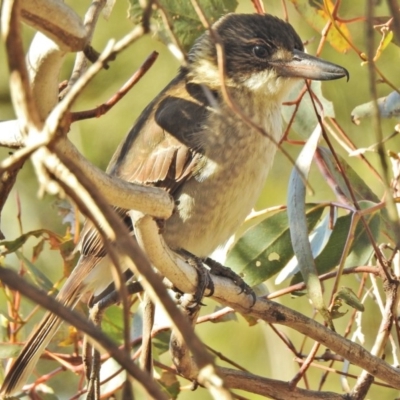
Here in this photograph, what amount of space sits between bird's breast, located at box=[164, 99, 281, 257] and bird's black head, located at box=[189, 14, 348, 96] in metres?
0.20

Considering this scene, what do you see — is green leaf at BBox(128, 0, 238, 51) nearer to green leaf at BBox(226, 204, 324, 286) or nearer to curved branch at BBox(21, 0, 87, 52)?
green leaf at BBox(226, 204, 324, 286)

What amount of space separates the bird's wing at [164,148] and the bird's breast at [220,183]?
0.10 ft

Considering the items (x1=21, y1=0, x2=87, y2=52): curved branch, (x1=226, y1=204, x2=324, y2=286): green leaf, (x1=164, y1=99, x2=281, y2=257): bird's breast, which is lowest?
(x1=226, y1=204, x2=324, y2=286): green leaf

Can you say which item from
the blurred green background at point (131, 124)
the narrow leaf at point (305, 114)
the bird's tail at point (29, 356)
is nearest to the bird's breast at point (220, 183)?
the narrow leaf at point (305, 114)

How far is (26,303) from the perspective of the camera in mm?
2531

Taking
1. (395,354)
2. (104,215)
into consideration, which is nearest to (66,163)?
(104,215)

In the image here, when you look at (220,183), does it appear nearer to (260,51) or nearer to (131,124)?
(260,51)

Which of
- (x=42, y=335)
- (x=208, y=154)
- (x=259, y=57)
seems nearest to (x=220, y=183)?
(x=208, y=154)

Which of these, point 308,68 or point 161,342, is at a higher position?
point 308,68

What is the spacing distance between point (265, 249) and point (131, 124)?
1.74 m

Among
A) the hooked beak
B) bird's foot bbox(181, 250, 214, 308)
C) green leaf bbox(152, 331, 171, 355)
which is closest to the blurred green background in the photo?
the hooked beak

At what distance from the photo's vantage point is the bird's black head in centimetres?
241

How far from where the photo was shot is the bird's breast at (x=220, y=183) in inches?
89.9

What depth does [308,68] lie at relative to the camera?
2.38m
